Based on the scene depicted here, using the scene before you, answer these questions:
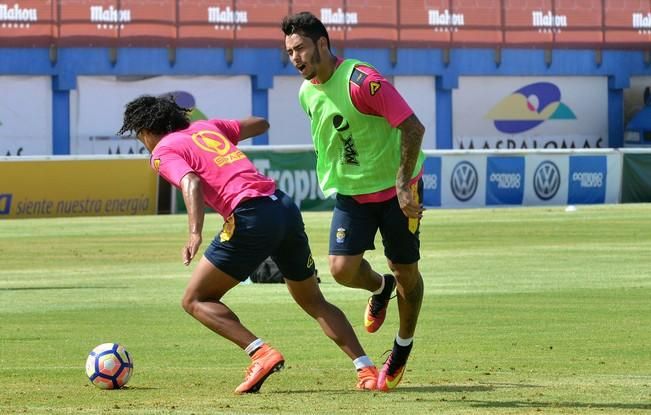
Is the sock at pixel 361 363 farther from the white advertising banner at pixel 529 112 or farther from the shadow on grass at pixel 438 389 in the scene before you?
the white advertising banner at pixel 529 112

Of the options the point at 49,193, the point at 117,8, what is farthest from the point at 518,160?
the point at 117,8

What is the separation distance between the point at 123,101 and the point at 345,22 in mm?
8673

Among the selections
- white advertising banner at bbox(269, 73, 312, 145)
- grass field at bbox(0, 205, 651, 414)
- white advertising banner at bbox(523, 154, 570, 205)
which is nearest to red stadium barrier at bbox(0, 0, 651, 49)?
white advertising banner at bbox(269, 73, 312, 145)

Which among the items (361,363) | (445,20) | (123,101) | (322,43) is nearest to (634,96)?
(445,20)

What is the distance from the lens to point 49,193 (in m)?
35.7

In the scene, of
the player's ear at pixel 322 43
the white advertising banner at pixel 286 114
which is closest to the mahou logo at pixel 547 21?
the white advertising banner at pixel 286 114

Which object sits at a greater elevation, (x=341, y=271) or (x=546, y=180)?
(x=546, y=180)

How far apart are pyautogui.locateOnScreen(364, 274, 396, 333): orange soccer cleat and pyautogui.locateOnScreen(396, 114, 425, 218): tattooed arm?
4.96 ft

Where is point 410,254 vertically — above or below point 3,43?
below

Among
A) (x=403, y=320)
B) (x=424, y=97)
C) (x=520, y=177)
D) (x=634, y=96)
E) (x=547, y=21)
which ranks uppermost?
(x=547, y=21)

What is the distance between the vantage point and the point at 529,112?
186 feet

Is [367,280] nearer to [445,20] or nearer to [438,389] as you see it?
[438,389]

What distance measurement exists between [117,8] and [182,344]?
3832cm

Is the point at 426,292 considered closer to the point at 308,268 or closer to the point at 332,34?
the point at 308,268
